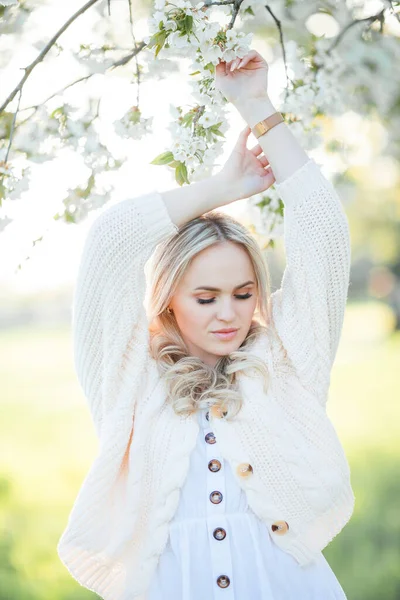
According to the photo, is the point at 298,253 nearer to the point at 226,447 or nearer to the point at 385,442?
the point at 226,447

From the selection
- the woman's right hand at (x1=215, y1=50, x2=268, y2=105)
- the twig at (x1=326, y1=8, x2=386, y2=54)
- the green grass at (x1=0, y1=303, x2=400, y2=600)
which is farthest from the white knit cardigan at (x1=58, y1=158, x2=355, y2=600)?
the green grass at (x1=0, y1=303, x2=400, y2=600)

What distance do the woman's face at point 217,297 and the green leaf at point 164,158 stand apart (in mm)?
241

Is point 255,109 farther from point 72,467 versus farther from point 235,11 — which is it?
point 72,467

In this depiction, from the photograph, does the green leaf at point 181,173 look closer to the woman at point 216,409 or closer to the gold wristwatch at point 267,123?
the woman at point 216,409

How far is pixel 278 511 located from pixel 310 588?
0.69ft

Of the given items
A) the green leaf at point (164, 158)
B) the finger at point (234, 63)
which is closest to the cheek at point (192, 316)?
the green leaf at point (164, 158)

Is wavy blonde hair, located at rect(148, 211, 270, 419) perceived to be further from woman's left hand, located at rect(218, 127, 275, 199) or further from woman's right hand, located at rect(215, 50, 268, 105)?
woman's right hand, located at rect(215, 50, 268, 105)

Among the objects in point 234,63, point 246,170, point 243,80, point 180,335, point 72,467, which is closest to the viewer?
point 234,63

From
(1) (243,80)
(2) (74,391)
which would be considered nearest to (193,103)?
(1) (243,80)

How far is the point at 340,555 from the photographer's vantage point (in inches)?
203

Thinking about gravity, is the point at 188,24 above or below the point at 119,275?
above

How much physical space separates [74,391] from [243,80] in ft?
42.3

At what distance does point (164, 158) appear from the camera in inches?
82.4

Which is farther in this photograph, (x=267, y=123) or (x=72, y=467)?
(x=72, y=467)
